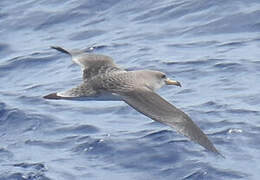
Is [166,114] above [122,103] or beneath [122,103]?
above

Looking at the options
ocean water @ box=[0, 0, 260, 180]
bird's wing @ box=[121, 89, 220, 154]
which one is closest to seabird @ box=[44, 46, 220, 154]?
bird's wing @ box=[121, 89, 220, 154]

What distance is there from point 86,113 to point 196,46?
9.91 ft

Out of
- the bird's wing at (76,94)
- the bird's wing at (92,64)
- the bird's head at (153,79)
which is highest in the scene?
the bird's wing at (76,94)

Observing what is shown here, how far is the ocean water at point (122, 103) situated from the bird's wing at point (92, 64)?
85 centimetres

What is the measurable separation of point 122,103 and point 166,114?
135 inches

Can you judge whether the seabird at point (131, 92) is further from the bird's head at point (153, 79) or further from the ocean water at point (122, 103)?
the ocean water at point (122, 103)

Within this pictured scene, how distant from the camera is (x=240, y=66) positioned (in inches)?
504

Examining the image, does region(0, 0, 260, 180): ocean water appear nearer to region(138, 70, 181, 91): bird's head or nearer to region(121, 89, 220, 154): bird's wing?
region(138, 70, 181, 91): bird's head

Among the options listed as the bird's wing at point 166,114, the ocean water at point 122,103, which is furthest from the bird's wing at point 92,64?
the bird's wing at point 166,114

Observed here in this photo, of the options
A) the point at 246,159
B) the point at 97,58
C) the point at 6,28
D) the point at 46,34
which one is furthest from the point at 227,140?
the point at 6,28

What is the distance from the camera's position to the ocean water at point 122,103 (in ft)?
32.6

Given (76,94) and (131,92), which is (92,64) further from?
(131,92)

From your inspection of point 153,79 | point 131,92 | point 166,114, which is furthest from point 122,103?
point 166,114

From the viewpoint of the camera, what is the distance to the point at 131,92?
9.23 m
